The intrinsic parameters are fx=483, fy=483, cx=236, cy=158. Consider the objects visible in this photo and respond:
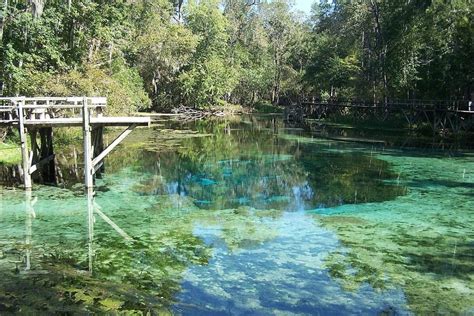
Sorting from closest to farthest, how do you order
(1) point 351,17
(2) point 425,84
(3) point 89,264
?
1. (3) point 89,264
2. (2) point 425,84
3. (1) point 351,17

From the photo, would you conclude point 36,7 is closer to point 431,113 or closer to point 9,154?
point 9,154

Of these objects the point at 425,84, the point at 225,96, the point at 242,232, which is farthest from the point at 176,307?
the point at 225,96

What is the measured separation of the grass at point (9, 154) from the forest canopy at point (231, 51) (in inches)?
170

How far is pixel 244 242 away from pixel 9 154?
12.9 m

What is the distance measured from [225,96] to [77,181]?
5993 centimetres

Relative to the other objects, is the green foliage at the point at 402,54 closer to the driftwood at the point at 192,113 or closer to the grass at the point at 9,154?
the driftwood at the point at 192,113

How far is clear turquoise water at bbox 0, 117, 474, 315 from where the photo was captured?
837 cm

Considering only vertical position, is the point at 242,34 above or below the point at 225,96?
above

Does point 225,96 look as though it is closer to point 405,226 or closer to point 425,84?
point 425,84

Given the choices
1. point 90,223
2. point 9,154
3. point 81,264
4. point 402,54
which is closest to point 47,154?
point 9,154

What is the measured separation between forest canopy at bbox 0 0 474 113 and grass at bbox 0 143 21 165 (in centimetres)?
432

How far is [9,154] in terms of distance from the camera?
20047 millimetres

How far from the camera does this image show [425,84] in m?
38.0

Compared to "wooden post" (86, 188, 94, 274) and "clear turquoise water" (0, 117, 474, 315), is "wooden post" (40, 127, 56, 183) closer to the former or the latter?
"clear turquoise water" (0, 117, 474, 315)
